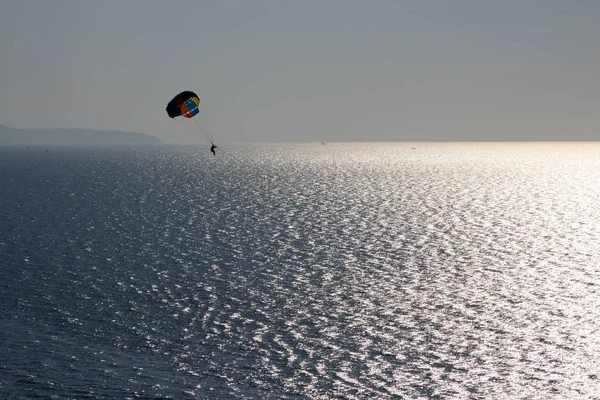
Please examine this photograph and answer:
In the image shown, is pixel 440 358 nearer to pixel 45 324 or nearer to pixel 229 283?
pixel 229 283

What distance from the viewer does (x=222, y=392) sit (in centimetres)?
3675

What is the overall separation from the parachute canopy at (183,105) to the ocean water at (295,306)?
677 inches

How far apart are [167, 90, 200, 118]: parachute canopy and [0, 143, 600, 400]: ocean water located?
1721 centimetres

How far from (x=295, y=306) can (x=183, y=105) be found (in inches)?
1587

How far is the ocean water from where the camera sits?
3850 cm

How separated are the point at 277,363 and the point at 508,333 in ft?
60.3

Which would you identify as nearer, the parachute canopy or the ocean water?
the ocean water

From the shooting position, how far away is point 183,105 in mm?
84062

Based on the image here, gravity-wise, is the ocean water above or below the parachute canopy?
below

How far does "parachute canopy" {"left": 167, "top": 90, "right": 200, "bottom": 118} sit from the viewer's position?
274ft

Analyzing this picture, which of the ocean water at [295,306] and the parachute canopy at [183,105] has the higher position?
the parachute canopy at [183,105]

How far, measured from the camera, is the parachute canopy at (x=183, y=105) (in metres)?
83.4

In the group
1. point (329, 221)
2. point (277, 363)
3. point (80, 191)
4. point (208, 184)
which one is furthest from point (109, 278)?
point (208, 184)

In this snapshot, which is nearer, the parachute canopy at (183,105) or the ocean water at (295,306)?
the ocean water at (295,306)
